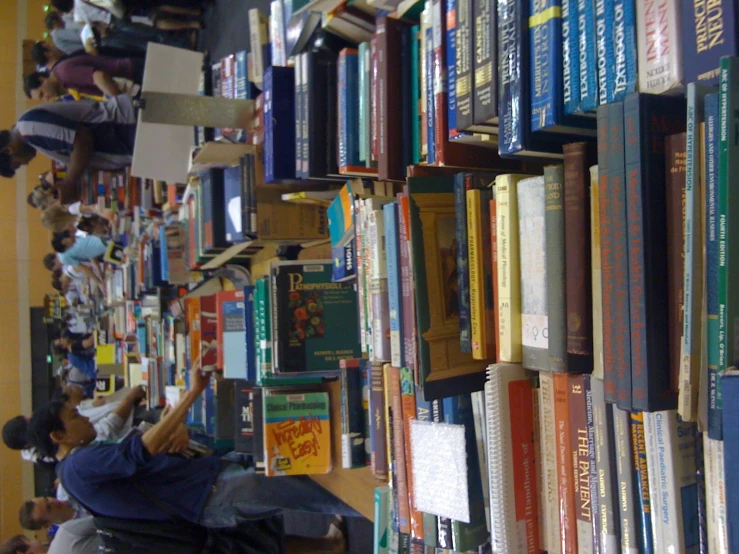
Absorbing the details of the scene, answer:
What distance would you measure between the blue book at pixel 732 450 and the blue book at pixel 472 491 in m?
0.48

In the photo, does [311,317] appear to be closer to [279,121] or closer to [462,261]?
[279,121]

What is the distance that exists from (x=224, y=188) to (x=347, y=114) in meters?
0.88

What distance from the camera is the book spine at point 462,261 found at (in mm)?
972

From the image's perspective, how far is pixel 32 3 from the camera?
19.5ft

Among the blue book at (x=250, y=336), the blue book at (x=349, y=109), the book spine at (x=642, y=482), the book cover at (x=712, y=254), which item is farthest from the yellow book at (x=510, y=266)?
the blue book at (x=250, y=336)

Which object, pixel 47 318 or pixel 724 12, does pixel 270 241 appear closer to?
pixel 724 12

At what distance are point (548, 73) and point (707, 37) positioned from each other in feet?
0.62

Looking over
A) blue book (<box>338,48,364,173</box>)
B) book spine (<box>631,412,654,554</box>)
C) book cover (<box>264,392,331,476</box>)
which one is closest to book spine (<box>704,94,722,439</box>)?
book spine (<box>631,412,654,554</box>)

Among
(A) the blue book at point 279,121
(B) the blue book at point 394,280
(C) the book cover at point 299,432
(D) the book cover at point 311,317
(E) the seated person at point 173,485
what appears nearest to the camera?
(B) the blue book at point 394,280

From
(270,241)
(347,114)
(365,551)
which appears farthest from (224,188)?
(365,551)

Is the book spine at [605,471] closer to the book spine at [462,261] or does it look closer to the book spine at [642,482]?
the book spine at [642,482]

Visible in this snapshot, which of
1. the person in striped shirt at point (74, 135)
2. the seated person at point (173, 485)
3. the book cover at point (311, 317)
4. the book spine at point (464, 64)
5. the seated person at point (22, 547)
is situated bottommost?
the seated person at point (22, 547)

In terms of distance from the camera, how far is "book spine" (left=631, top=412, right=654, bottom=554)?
739 millimetres

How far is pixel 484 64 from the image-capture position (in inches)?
35.0
